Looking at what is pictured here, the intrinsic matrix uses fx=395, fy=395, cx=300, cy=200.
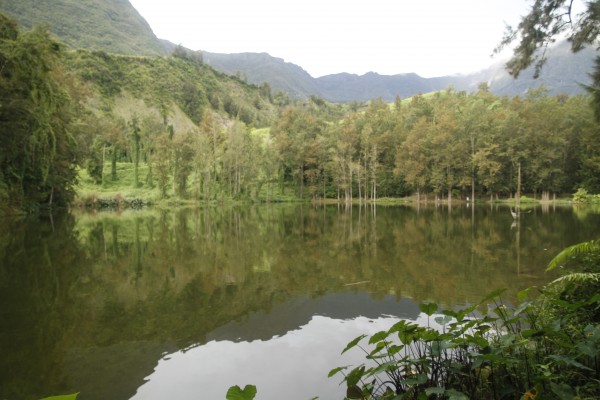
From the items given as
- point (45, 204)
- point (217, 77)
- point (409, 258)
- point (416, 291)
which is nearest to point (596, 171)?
point (409, 258)

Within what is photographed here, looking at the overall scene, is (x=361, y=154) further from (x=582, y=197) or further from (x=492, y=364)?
(x=492, y=364)

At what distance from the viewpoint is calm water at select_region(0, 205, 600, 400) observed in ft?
16.8

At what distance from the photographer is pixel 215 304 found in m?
8.31

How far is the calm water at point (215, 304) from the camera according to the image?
5.13 meters

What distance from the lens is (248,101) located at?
492ft

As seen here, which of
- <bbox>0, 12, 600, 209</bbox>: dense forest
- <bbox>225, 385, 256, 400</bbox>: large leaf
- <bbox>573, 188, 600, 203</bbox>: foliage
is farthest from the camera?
<bbox>0, 12, 600, 209</bbox>: dense forest

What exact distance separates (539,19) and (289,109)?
72349mm

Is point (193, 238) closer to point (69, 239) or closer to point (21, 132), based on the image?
point (69, 239)

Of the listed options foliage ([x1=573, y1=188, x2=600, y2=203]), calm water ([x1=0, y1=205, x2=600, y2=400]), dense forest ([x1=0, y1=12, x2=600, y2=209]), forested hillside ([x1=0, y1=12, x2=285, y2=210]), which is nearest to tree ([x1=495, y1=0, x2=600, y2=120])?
calm water ([x1=0, y1=205, x2=600, y2=400])

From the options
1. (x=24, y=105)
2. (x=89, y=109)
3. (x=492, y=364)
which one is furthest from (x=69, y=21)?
(x=492, y=364)

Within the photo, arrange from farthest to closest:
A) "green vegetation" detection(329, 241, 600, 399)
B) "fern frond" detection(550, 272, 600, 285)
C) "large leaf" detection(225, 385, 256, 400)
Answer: "fern frond" detection(550, 272, 600, 285), "green vegetation" detection(329, 241, 600, 399), "large leaf" detection(225, 385, 256, 400)

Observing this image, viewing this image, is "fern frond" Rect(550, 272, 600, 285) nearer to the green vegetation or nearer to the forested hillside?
the green vegetation

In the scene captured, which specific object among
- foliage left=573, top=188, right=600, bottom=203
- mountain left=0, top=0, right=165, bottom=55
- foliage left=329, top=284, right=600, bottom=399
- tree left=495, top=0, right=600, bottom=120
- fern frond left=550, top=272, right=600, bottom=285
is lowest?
foliage left=573, top=188, right=600, bottom=203

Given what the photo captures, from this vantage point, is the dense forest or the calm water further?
the dense forest
